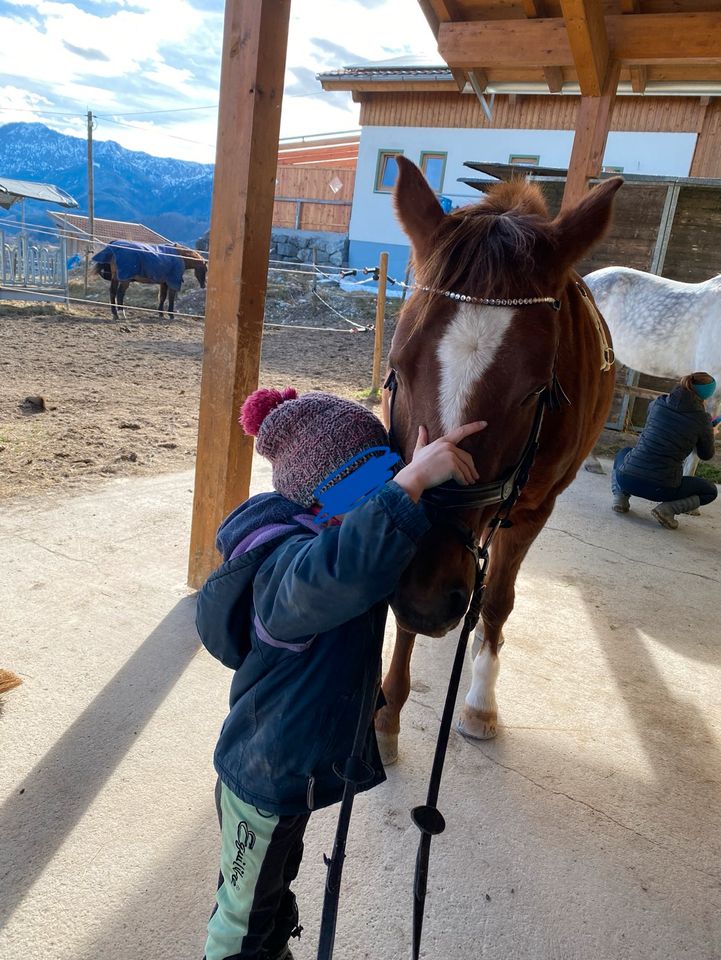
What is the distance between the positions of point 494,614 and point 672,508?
2750 mm

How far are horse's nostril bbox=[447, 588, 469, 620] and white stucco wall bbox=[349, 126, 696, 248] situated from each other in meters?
14.5

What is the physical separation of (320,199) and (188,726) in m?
21.9

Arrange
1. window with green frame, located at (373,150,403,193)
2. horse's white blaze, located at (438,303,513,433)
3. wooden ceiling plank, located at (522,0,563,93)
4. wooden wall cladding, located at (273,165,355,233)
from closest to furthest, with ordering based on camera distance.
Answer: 1. horse's white blaze, located at (438,303,513,433)
2. wooden ceiling plank, located at (522,0,563,93)
3. window with green frame, located at (373,150,403,193)
4. wooden wall cladding, located at (273,165,355,233)

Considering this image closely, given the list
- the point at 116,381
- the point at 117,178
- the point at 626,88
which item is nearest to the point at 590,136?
the point at 626,88

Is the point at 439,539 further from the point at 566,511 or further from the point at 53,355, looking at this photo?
the point at 53,355

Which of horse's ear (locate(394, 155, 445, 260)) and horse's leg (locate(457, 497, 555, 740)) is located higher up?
horse's ear (locate(394, 155, 445, 260))

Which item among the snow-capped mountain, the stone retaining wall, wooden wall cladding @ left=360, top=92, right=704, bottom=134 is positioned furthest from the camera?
the snow-capped mountain

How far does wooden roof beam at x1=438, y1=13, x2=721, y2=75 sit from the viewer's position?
13.1 feet

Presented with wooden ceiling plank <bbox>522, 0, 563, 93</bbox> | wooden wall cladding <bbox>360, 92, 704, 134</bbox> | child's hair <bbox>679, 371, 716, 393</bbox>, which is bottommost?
child's hair <bbox>679, 371, 716, 393</bbox>

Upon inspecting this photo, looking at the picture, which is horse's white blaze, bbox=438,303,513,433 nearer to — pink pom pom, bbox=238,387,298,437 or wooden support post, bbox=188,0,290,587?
pink pom pom, bbox=238,387,298,437

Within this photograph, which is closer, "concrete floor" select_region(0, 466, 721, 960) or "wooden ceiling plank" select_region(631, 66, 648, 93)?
"concrete floor" select_region(0, 466, 721, 960)

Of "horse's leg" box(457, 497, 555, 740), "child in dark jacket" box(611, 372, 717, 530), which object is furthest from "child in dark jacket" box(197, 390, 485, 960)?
"child in dark jacket" box(611, 372, 717, 530)

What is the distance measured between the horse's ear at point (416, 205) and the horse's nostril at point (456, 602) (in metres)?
0.83

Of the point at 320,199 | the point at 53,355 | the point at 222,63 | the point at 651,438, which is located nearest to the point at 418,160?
the point at 320,199
